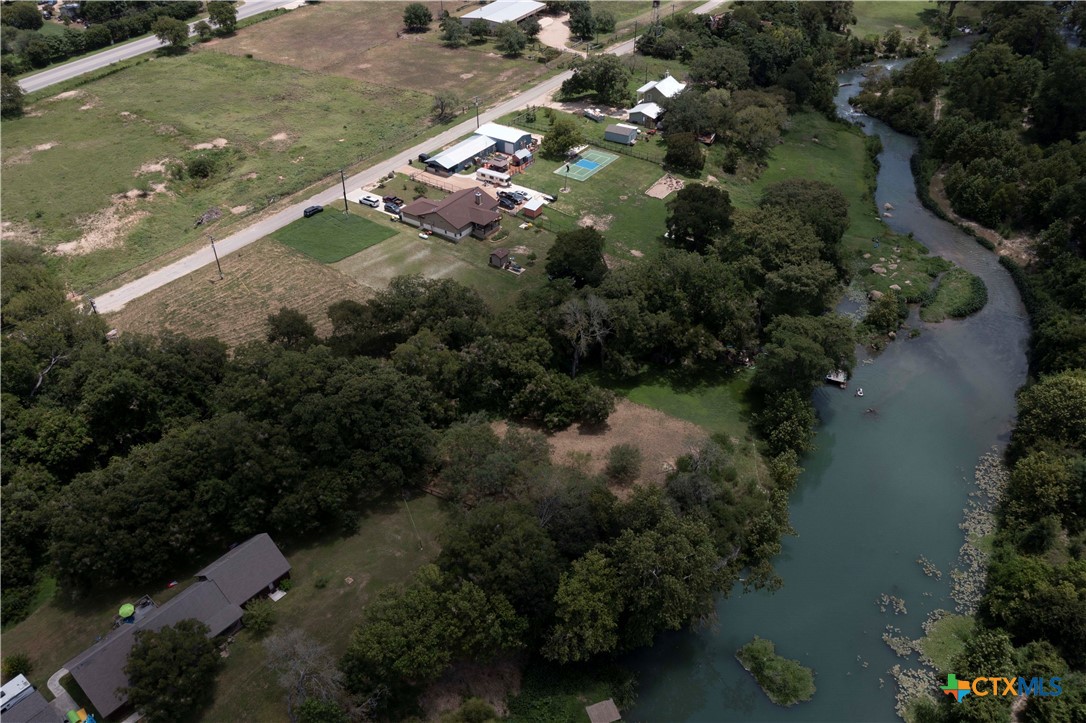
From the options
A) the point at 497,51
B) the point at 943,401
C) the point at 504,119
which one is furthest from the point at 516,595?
the point at 497,51

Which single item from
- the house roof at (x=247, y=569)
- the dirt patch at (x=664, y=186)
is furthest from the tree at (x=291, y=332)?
the dirt patch at (x=664, y=186)

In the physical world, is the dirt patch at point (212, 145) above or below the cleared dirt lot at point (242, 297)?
above

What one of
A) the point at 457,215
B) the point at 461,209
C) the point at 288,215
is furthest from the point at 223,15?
the point at 457,215

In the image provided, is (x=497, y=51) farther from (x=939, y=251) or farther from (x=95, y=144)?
(x=939, y=251)

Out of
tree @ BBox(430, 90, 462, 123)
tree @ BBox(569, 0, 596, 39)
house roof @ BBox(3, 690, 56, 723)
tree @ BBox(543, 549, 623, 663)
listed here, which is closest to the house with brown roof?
tree @ BBox(430, 90, 462, 123)

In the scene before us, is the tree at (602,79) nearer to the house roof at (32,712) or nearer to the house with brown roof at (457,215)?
the house with brown roof at (457,215)

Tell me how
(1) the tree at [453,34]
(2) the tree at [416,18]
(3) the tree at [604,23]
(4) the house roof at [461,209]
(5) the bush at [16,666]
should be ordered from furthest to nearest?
(2) the tree at [416,18] < (3) the tree at [604,23] < (1) the tree at [453,34] < (4) the house roof at [461,209] < (5) the bush at [16,666]
